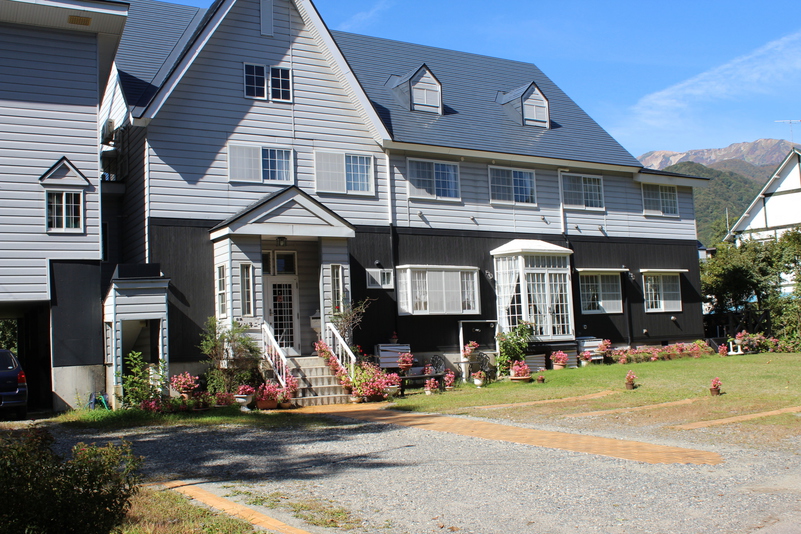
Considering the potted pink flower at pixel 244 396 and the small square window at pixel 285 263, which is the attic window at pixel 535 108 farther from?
the potted pink flower at pixel 244 396

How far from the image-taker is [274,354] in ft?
53.8

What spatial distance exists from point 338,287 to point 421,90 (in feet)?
26.2

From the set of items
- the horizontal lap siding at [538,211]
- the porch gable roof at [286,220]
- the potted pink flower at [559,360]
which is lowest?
the potted pink flower at [559,360]

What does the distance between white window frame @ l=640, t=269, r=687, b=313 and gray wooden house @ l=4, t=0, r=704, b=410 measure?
0.06 metres

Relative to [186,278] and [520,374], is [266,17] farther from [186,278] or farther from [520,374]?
[520,374]

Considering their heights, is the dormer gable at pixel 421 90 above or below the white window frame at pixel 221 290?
above

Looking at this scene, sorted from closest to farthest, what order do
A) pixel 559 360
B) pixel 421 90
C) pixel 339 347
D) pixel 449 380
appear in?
pixel 339 347
pixel 449 380
pixel 559 360
pixel 421 90

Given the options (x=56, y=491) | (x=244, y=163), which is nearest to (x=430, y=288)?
(x=244, y=163)

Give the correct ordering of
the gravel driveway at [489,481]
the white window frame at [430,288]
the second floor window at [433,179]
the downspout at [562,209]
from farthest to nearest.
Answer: the downspout at [562,209] < the second floor window at [433,179] < the white window frame at [430,288] < the gravel driveway at [489,481]

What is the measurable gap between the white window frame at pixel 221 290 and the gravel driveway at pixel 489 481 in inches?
246

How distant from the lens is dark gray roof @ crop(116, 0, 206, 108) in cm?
1920

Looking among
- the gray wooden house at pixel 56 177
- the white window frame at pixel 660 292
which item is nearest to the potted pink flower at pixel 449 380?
the gray wooden house at pixel 56 177

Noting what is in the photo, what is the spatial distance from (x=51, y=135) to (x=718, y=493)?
50.7 ft

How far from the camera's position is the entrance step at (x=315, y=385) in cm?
1602
